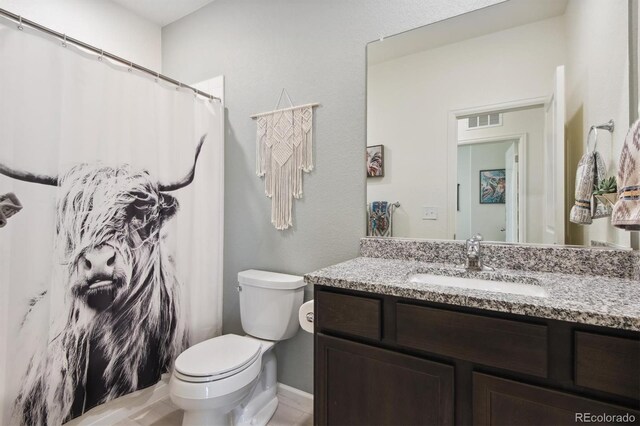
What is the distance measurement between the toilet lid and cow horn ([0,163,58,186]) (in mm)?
978

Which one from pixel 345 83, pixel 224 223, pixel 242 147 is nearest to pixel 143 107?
pixel 242 147

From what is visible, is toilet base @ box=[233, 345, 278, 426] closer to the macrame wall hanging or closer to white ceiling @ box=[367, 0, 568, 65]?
the macrame wall hanging

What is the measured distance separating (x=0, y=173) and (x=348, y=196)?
4.85 feet

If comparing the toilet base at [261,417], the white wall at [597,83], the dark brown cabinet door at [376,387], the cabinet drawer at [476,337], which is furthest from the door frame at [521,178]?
the toilet base at [261,417]

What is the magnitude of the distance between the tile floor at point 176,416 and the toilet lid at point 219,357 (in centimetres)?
47

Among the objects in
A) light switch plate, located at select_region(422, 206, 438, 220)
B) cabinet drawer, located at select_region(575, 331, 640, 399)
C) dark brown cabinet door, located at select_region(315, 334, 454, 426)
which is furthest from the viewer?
light switch plate, located at select_region(422, 206, 438, 220)

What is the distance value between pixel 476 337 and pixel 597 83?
111 centimetres

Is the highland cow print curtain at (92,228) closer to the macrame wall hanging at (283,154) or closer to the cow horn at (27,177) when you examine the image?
the cow horn at (27,177)

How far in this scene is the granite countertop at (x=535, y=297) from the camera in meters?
0.79

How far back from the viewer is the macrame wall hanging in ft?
6.08

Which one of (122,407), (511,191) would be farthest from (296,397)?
(511,191)

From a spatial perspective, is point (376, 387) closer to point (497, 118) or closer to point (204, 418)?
point (204, 418)

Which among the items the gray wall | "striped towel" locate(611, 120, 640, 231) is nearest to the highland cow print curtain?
the gray wall

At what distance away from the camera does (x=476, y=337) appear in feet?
3.03
